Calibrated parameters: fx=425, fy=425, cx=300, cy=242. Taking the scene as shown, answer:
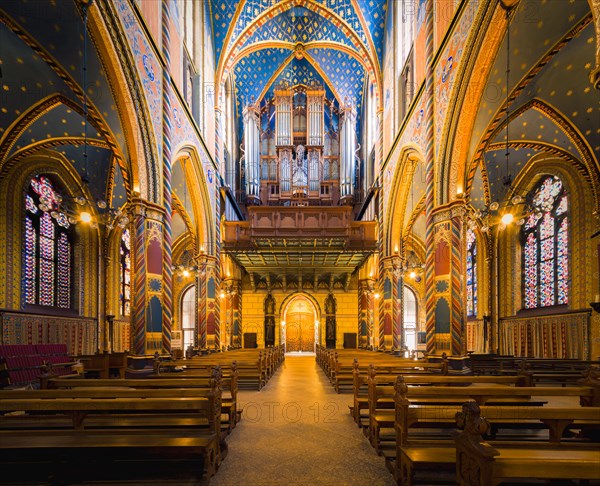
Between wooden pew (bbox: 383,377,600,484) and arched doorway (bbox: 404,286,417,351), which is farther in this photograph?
arched doorway (bbox: 404,286,417,351)

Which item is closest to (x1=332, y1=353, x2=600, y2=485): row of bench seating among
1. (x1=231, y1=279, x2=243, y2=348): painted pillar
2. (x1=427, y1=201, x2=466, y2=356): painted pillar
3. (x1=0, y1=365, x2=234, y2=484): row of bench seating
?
(x1=0, y1=365, x2=234, y2=484): row of bench seating

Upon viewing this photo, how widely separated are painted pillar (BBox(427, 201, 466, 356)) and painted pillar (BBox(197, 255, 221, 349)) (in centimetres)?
956

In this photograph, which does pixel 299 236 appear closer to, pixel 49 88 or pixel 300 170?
pixel 300 170

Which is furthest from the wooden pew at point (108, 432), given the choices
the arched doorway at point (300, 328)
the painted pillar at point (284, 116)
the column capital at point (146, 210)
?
the arched doorway at point (300, 328)

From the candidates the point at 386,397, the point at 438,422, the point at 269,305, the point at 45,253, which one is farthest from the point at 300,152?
the point at 438,422

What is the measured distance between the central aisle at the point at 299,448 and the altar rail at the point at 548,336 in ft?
30.7

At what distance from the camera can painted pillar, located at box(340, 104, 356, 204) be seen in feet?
81.1

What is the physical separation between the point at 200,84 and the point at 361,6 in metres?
8.26

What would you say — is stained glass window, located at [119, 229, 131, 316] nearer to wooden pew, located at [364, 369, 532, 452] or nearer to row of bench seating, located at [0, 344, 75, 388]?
row of bench seating, located at [0, 344, 75, 388]

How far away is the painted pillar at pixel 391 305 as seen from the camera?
55.2ft

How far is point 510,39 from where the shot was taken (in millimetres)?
8664

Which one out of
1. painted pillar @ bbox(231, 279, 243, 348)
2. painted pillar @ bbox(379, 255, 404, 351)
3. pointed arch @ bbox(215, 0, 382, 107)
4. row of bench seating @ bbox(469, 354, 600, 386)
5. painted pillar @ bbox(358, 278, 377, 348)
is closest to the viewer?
row of bench seating @ bbox(469, 354, 600, 386)

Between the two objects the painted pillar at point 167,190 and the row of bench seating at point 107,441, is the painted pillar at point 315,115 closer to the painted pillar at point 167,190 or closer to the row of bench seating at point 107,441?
the painted pillar at point 167,190

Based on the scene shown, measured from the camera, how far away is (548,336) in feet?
49.5
